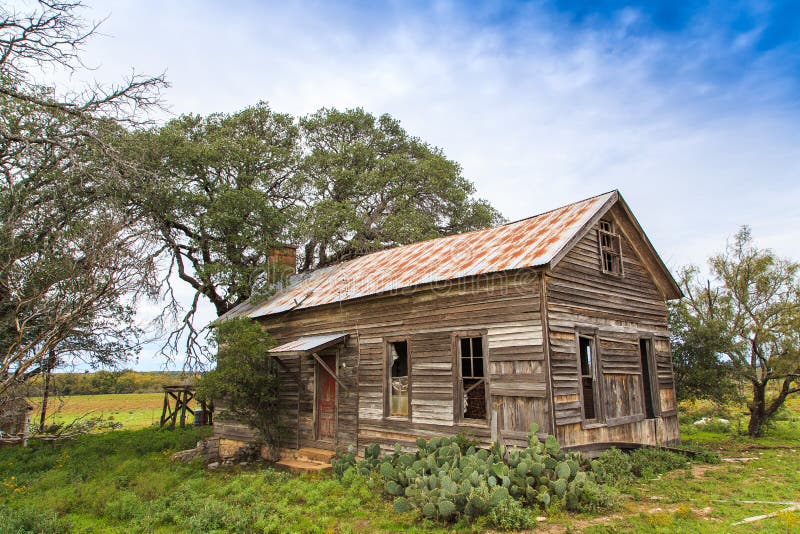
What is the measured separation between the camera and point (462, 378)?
34.1ft

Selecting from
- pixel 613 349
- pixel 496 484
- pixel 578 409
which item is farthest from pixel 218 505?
pixel 613 349

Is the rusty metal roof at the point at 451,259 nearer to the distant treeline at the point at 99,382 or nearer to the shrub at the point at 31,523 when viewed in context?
the distant treeline at the point at 99,382

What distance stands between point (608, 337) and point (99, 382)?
56.2ft

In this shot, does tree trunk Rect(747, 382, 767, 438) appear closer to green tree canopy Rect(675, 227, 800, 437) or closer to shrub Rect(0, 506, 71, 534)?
green tree canopy Rect(675, 227, 800, 437)

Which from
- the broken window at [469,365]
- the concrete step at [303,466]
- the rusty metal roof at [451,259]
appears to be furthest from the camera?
the concrete step at [303,466]

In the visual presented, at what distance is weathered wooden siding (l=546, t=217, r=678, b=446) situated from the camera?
31.1 ft

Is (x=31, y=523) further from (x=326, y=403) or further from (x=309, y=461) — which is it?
(x=326, y=403)

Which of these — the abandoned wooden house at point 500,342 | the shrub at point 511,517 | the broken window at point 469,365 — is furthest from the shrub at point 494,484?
the broken window at point 469,365

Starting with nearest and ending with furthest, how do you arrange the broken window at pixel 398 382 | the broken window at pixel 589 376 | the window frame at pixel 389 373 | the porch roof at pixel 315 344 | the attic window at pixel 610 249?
the broken window at pixel 589 376 → the window frame at pixel 389 373 → the broken window at pixel 398 382 → the attic window at pixel 610 249 → the porch roof at pixel 315 344

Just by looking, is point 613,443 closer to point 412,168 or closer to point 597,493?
point 597,493

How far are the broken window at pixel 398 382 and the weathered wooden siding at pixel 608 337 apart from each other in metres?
3.66

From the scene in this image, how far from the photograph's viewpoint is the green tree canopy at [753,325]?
51.2 feet

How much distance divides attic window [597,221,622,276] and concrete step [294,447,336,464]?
317 inches

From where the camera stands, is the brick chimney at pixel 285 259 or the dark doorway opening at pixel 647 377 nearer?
the dark doorway opening at pixel 647 377
